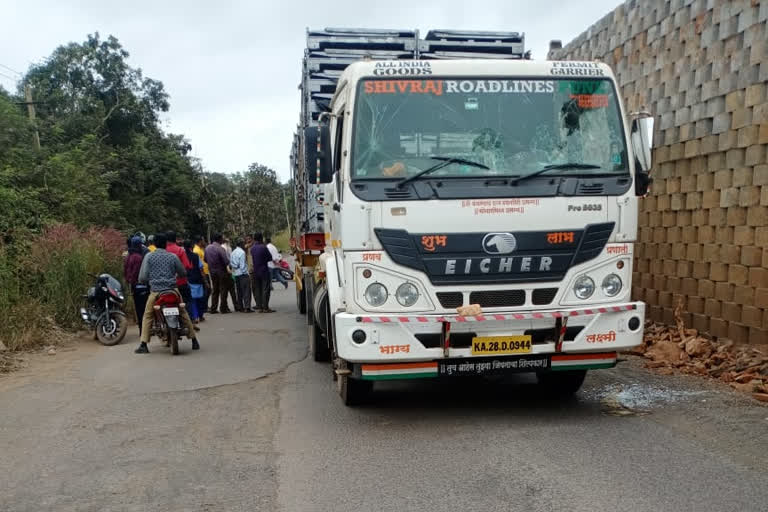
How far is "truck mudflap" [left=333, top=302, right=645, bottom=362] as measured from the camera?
17.6ft

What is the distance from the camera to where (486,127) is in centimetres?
568

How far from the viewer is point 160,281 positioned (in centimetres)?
978

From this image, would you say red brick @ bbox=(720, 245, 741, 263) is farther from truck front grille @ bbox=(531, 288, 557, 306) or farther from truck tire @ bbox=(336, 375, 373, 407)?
truck tire @ bbox=(336, 375, 373, 407)

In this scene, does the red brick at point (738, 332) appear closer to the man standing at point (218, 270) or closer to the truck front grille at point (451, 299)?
the truck front grille at point (451, 299)

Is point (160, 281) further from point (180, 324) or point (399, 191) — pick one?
point (399, 191)

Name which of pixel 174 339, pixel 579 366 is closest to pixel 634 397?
pixel 579 366

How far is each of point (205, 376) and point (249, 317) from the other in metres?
6.47

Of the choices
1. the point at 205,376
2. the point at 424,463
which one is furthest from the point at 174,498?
the point at 205,376

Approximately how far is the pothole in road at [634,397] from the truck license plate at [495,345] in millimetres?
1172

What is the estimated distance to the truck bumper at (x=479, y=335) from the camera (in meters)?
5.38

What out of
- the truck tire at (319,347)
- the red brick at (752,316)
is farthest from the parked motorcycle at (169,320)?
the red brick at (752,316)

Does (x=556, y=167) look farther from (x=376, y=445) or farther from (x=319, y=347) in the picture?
(x=319, y=347)

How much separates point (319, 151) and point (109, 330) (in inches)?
258

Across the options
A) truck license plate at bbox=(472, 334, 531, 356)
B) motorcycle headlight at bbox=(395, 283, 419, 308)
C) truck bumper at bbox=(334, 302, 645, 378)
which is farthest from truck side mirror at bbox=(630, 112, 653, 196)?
motorcycle headlight at bbox=(395, 283, 419, 308)
